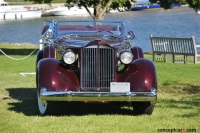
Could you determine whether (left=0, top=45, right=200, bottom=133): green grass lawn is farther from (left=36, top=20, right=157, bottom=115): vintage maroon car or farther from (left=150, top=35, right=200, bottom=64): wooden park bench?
(left=150, top=35, right=200, bottom=64): wooden park bench

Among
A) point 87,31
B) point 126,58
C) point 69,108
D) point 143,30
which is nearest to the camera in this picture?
point 126,58

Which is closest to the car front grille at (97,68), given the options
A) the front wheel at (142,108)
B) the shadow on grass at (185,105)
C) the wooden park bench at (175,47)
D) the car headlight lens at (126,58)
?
the car headlight lens at (126,58)

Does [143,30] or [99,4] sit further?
[143,30]

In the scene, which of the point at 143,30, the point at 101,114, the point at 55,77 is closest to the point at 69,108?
the point at 101,114

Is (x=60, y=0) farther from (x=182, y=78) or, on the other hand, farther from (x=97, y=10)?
(x=182, y=78)

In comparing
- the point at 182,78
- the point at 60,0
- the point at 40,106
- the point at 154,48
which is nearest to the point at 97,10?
the point at 154,48

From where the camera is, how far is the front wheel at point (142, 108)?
9.94m

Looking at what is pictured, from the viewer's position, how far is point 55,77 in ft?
31.8

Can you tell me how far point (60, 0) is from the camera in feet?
451

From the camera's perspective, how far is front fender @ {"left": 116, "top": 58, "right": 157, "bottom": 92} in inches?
381

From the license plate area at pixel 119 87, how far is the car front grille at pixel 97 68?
0.29 meters

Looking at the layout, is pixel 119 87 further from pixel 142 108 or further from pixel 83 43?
pixel 83 43

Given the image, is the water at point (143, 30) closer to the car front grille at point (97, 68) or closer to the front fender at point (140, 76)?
the front fender at point (140, 76)

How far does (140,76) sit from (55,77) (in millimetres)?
1477
